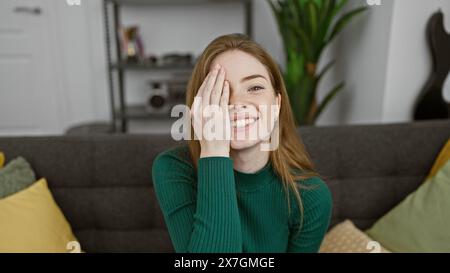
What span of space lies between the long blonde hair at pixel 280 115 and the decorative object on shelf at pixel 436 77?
0.72 feet

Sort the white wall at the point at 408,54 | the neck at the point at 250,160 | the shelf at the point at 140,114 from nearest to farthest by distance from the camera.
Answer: the neck at the point at 250,160, the white wall at the point at 408,54, the shelf at the point at 140,114

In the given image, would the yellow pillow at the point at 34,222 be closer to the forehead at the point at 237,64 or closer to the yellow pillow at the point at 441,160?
the forehead at the point at 237,64

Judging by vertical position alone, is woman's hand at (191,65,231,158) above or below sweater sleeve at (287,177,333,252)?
above

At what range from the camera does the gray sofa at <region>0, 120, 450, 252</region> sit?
0.83m

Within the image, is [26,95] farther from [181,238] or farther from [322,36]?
[322,36]

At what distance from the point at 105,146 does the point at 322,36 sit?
85cm

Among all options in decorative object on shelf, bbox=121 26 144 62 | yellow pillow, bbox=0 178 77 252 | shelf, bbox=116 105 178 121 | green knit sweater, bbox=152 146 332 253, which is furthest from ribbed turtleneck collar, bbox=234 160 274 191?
decorative object on shelf, bbox=121 26 144 62

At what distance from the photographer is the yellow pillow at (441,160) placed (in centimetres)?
83

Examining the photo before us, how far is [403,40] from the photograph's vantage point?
2.41ft

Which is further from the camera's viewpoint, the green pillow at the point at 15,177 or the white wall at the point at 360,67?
the white wall at the point at 360,67

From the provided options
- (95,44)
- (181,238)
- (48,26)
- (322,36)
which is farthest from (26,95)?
(95,44)

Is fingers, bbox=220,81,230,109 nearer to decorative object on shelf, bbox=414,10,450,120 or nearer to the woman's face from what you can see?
the woman's face

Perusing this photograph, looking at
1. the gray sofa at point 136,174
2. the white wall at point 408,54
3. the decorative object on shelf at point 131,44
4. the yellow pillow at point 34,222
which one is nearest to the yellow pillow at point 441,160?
the gray sofa at point 136,174

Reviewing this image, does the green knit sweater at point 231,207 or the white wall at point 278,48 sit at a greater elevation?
the white wall at point 278,48
